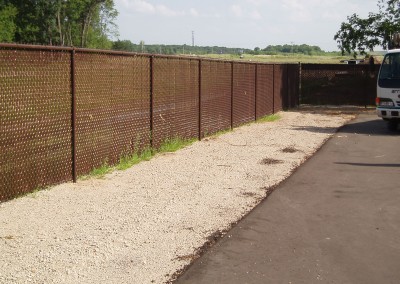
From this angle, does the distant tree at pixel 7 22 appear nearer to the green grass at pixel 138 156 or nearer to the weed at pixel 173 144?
the weed at pixel 173 144

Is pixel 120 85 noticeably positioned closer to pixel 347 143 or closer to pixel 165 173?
→ pixel 165 173

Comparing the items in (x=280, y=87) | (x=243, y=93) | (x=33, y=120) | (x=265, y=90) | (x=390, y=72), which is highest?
(x=390, y=72)

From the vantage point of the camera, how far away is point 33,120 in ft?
27.8

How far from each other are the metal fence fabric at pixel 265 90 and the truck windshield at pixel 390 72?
14.7 feet

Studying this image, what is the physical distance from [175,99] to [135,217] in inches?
246

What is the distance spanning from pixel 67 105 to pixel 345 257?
16.5ft

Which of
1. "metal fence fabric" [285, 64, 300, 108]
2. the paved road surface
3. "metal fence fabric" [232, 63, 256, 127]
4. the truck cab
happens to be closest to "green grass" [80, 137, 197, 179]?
the paved road surface

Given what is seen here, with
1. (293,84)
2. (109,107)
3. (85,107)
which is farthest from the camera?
(293,84)

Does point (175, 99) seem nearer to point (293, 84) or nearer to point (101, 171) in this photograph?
point (101, 171)

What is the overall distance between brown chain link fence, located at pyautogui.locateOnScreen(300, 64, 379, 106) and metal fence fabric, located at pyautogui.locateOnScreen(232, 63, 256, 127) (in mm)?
11022

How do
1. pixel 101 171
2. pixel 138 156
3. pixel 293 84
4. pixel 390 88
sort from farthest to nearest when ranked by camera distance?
pixel 293 84, pixel 390 88, pixel 138 156, pixel 101 171

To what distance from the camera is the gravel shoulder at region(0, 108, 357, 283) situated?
5.74 meters

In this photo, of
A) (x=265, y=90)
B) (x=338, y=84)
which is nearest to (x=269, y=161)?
(x=265, y=90)

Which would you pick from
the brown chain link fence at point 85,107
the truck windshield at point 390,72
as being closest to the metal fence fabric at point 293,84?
the truck windshield at point 390,72
